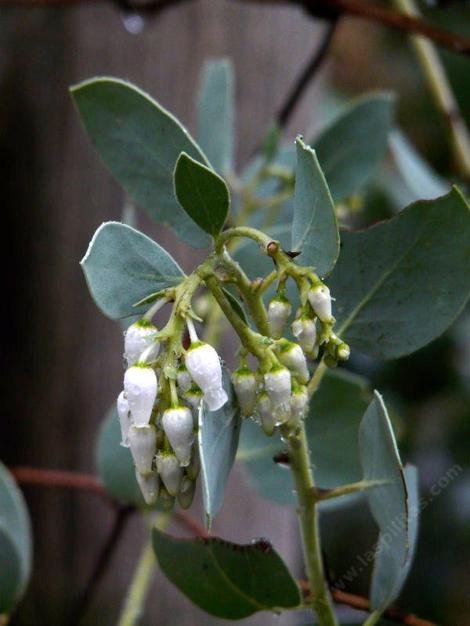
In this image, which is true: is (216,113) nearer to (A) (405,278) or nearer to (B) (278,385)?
(A) (405,278)

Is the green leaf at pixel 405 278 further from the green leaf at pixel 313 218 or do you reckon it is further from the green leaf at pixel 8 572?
the green leaf at pixel 8 572

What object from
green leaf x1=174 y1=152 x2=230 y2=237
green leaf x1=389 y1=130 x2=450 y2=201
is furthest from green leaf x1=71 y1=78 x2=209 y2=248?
green leaf x1=389 y1=130 x2=450 y2=201

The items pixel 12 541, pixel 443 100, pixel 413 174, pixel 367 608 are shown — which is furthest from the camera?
pixel 443 100

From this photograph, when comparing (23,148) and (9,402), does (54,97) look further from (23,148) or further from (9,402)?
(9,402)

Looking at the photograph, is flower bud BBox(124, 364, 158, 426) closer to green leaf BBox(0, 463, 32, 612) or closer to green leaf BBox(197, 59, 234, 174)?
green leaf BBox(0, 463, 32, 612)

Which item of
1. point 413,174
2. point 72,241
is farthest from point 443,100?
point 72,241

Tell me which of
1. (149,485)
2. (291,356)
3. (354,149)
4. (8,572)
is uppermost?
(354,149)
